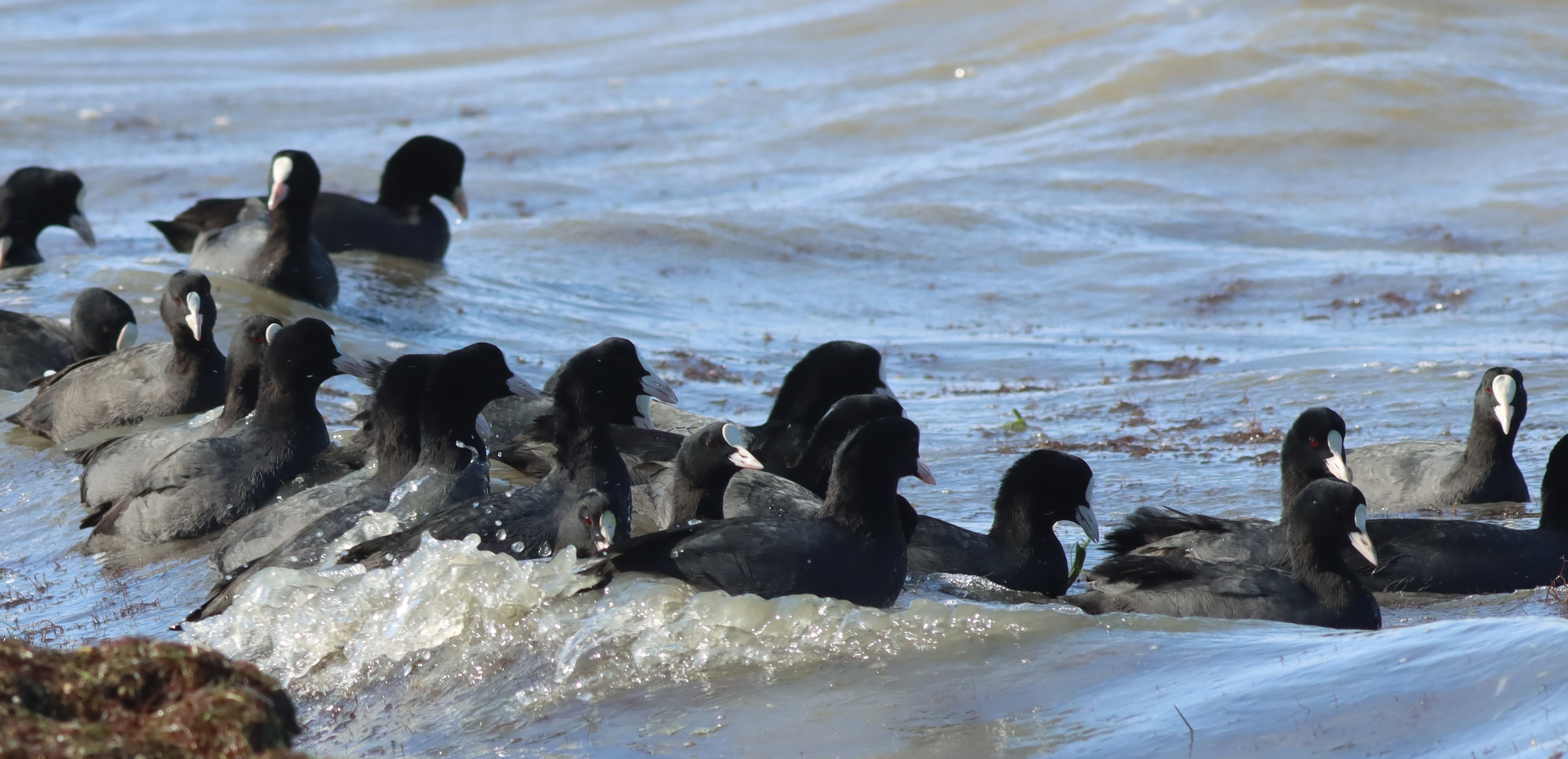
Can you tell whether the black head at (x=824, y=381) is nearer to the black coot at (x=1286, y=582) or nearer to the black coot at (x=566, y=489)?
the black coot at (x=566, y=489)

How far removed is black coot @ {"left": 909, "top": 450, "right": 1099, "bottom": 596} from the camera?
770cm

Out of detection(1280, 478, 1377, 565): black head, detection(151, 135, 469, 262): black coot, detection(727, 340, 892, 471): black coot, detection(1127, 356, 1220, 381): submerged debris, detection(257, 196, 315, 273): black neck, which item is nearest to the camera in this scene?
detection(1280, 478, 1377, 565): black head

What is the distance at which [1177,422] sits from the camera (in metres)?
11.9

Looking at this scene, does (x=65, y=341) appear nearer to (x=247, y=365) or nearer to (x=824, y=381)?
(x=247, y=365)

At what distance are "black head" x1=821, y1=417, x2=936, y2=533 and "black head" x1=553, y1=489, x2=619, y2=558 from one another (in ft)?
3.02

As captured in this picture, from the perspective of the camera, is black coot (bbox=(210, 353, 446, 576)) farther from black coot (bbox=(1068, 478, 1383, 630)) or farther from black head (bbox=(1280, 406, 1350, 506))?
black head (bbox=(1280, 406, 1350, 506))

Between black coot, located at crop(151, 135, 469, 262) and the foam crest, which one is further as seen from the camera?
black coot, located at crop(151, 135, 469, 262)

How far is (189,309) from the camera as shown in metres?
10.3

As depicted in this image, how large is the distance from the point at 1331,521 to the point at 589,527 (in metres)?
3.19

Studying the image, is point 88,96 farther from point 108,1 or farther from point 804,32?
point 108,1

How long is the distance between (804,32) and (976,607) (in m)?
32.7

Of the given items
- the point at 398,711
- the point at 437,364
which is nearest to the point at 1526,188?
the point at 437,364

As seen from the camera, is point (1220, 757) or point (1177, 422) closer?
point (1220, 757)

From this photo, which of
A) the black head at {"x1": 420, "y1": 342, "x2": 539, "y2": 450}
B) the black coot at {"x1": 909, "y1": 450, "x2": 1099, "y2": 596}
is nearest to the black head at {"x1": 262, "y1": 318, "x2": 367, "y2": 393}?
the black head at {"x1": 420, "y1": 342, "x2": 539, "y2": 450}
